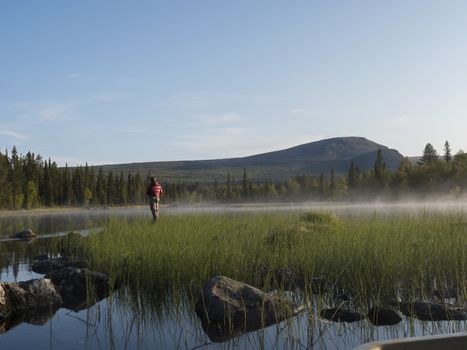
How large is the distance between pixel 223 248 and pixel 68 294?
3.09 metres

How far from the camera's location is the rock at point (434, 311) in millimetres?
6879

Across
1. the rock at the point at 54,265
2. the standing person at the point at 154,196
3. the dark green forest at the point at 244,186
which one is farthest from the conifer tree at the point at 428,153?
the rock at the point at 54,265

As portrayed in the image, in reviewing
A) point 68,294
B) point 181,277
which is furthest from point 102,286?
point 181,277

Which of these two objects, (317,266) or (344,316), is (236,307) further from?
(317,266)

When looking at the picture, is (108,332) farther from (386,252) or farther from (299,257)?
(386,252)

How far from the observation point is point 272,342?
6277 mm

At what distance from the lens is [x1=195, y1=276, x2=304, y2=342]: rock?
6977mm

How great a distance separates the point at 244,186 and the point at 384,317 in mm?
110070

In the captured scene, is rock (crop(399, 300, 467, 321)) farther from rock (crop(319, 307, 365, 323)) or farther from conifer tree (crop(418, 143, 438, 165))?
conifer tree (crop(418, 143, 438, 165))

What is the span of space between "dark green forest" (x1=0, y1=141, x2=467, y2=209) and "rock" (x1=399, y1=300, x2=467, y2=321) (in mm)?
51068

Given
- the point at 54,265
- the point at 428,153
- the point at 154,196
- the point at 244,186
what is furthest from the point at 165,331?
the point at 244,186

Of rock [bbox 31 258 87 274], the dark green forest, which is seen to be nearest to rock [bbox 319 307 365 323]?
rock [bbox 31 258 87 274]

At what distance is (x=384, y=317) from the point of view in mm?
6871

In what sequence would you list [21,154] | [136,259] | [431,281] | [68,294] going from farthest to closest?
1. [21,154]
2. [136,259]
3. [68,294]
4. [431,281]
